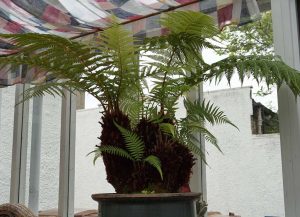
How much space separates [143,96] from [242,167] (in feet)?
2.03

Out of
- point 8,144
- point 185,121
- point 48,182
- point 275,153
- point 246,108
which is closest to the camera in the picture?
point 185,121

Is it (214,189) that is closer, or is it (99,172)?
(214,189)

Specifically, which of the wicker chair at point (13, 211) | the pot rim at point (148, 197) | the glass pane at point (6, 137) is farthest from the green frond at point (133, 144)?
the glass pane at point (6, 137)

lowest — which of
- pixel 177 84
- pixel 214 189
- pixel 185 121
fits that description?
pixel 214 189

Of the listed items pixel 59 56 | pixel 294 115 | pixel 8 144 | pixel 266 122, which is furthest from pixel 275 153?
pixel 8 144

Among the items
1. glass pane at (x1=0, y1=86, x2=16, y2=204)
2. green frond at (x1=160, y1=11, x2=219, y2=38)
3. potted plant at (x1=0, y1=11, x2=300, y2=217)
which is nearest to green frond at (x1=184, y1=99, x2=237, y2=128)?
potted plant at (x1=0, y1=11, x2=300, y2=217)

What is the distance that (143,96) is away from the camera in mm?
1298

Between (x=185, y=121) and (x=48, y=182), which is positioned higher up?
(x=185, y=121)

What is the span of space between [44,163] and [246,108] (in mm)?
1552

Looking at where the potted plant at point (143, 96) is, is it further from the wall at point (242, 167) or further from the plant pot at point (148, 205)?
the wall at point (242, 167)

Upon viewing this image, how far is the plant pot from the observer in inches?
40.0

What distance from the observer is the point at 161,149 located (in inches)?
44.5

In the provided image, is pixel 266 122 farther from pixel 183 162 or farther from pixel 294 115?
pixel 183 162

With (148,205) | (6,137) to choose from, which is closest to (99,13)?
(148,205)
